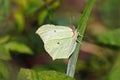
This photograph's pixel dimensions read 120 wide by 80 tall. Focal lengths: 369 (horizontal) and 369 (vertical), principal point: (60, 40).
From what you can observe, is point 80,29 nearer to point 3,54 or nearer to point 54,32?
point 54,32

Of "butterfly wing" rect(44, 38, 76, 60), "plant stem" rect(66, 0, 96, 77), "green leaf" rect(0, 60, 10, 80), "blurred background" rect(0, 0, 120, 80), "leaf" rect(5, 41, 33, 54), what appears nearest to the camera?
"plant stem" rect(66, 0, 96, 77)

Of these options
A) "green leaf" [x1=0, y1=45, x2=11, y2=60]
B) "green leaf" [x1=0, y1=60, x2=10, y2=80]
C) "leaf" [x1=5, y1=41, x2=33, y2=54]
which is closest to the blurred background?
"leaf" [x1=5, y1=41, x2=33, y2=54]

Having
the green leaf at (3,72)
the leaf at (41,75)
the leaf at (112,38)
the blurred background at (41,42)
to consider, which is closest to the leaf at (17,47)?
the blurred background at (41,42)

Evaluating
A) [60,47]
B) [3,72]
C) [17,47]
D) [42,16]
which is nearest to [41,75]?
[60,47]

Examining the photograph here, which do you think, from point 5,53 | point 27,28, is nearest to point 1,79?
point 5,53

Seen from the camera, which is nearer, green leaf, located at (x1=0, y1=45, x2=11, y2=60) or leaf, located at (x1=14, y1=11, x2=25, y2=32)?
green leaf, located at (x1=0, y1=45, x2=11, y2=60)

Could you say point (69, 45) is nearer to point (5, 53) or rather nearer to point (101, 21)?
point (5, 53)

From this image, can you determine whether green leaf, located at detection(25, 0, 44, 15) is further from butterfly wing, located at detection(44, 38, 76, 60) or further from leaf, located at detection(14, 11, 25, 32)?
butterfly wing, located at detection(44, 38, 76, 60)

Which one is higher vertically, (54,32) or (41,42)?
(54,32)

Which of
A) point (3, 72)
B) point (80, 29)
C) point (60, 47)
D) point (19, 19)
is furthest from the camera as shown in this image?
point (19, 19)
